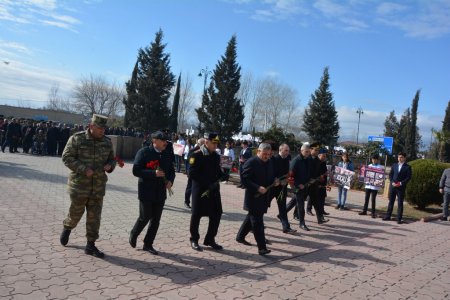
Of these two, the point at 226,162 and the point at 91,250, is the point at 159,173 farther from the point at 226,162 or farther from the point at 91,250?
the point at 226,162

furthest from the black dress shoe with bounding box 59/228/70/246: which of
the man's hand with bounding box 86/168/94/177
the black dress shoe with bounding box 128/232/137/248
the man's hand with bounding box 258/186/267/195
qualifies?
the man's hand with bounding box 258/186/267/195

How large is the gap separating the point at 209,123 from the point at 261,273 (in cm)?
3977

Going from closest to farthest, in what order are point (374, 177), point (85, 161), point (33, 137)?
1. point (85, 161)
2. point (374, 177)
3. point (33, 137)

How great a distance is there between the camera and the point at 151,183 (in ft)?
20.0

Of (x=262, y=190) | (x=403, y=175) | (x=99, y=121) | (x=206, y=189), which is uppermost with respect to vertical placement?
(x=99, y=121)

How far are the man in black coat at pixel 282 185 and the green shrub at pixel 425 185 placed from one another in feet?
24.3

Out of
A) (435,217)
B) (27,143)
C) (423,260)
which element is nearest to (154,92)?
(27,143)

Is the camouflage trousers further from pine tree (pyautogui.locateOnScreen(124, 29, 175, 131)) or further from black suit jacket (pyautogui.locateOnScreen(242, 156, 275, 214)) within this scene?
pine tree (pyautogui.locateOnScreen(124, 29, 175, 131))

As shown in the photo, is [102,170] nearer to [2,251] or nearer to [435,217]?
[2,251]

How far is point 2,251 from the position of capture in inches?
221

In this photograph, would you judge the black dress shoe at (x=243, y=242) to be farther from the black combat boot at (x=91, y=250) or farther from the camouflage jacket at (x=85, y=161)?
the camouflage jacket at (x=85, y=161)

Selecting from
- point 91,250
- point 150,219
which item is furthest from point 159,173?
point 91,250

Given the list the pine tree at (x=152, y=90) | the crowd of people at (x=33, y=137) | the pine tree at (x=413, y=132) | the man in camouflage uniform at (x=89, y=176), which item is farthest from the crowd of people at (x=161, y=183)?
the pine tree at (x=413, y=132)

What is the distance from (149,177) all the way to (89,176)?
0.86 m
